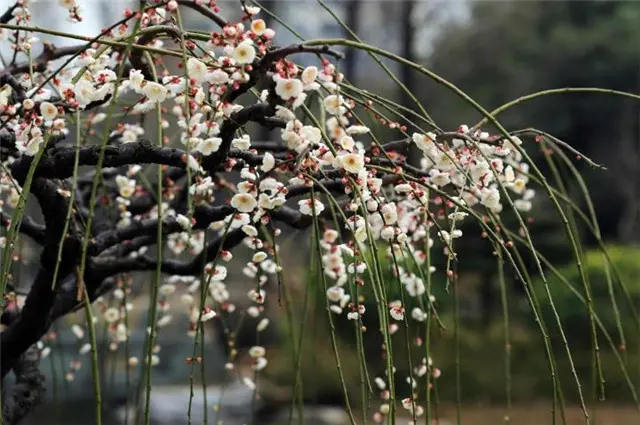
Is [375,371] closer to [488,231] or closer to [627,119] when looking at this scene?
[488,231]

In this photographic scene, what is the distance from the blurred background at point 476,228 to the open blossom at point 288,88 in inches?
150

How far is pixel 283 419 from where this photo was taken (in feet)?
16.6

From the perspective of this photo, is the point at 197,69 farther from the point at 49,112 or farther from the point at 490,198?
the point at 490,198

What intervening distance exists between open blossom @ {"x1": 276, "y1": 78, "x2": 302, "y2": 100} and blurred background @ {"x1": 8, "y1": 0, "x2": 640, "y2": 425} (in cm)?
381

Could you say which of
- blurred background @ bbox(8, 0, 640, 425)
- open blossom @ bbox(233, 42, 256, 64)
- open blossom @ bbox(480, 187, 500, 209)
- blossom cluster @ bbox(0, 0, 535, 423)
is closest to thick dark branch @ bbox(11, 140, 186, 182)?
blossom cluster @ bbox(0, 0, 535, 423)

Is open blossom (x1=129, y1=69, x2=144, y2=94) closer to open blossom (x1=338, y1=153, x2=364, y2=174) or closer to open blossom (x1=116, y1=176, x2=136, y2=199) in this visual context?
open blossom (x1=338, y1=153, x2=364, y2=174)

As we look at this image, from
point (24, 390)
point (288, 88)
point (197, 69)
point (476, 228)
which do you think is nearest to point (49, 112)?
point (197, 69)

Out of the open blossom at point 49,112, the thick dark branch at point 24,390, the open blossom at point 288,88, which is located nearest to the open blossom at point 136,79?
the open blossom at point 49,112

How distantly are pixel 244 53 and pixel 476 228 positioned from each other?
5.00 metres

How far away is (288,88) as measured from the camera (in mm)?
937

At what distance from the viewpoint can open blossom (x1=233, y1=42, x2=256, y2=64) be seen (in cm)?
94

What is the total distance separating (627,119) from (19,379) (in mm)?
8218

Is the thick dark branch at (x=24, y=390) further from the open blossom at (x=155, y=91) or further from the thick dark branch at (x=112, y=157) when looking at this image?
the open blossom at (x=155, y=91)

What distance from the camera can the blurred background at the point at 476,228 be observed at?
5.30 metres
